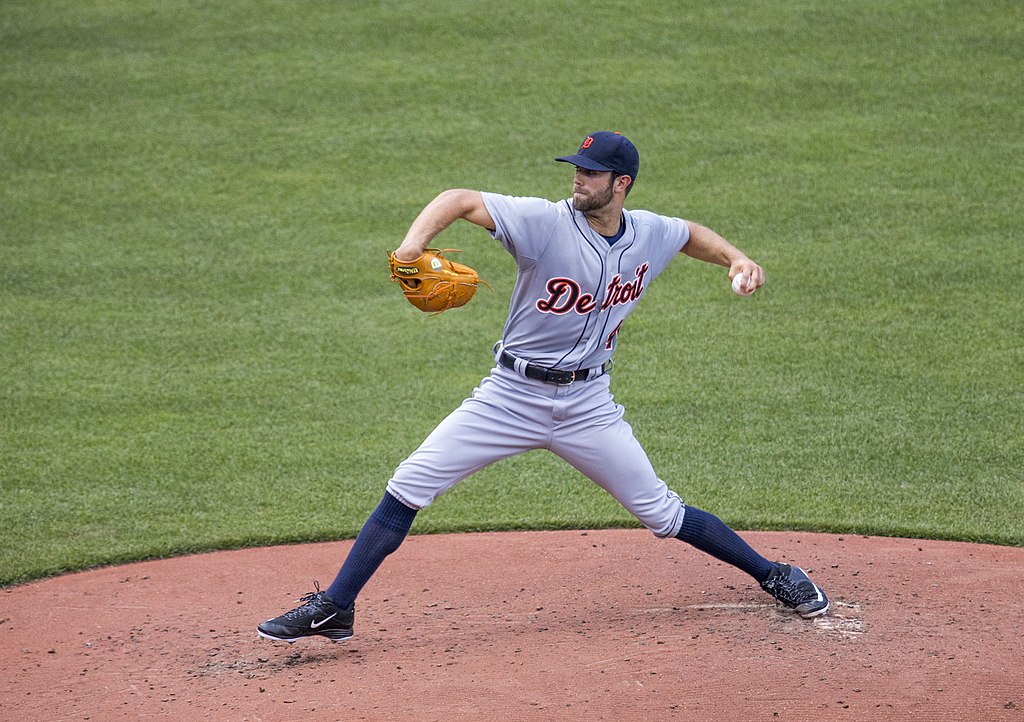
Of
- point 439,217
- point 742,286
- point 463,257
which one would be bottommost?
point 463,257

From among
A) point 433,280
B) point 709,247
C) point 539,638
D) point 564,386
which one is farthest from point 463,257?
point 433,280

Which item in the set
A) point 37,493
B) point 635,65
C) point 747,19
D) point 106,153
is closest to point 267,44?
point 106,153

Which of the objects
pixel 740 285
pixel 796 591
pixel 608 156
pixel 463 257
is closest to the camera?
pixel 740 285

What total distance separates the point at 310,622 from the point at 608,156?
1.93 m

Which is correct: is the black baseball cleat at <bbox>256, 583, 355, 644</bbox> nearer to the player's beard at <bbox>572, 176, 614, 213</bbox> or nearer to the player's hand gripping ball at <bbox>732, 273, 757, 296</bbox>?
the player's beard at <bbox>572, 176, 614, 213</bbox>

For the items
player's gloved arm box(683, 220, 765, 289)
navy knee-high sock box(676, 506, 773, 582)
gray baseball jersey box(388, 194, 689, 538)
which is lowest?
navy knee-high sock box(676, 506, 773, 582)

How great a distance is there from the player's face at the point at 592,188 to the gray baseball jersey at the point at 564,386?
0.26 ft

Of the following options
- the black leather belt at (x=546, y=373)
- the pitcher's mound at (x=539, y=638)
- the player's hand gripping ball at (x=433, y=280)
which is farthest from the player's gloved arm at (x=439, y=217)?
the pitcher's mound at (x=539, y=638)

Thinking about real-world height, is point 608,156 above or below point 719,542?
above

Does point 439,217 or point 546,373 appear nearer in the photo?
point 439,217

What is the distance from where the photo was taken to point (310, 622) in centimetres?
422

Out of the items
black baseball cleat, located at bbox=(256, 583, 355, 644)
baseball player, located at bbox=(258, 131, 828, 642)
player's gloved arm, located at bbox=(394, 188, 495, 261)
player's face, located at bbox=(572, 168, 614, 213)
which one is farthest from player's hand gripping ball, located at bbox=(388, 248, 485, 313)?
black baseball cleat, located at bbox=(256, 583, 355, 644)

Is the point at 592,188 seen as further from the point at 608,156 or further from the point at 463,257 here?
the point at 463,257

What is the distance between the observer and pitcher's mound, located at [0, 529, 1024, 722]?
12.7ft
